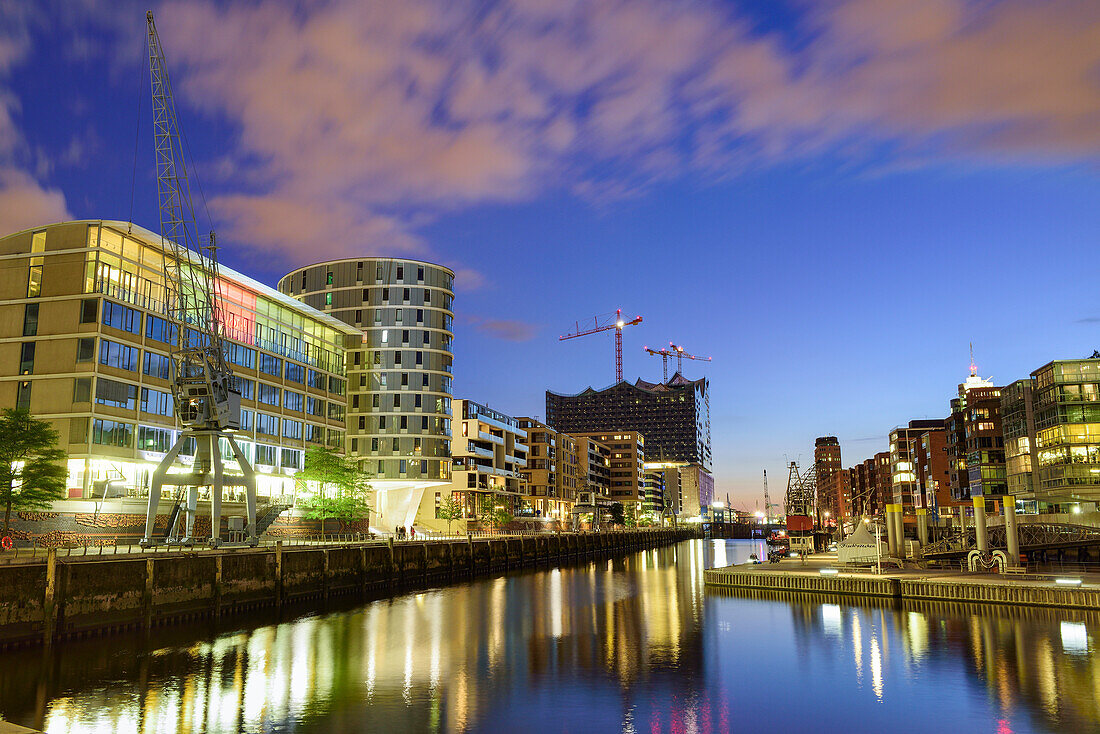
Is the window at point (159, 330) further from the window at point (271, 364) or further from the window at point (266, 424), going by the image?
the window at point (266, 424)

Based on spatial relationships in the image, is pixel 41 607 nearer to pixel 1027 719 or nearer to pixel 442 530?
pixel 1027 719

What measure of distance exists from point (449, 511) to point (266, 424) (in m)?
42.3

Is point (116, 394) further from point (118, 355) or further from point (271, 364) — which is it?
point (271, 364)

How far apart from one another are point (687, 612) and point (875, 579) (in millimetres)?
14141

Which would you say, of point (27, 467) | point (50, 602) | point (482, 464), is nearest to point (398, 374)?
point (482, 464)

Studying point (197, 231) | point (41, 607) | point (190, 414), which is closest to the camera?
point (41, 607)

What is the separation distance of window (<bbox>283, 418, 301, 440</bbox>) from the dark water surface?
191 ft

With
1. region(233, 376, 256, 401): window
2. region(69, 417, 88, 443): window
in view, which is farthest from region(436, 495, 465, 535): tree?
region(69, 417, 88, 443): window

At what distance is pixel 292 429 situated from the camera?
111875mm

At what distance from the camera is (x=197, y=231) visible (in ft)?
277

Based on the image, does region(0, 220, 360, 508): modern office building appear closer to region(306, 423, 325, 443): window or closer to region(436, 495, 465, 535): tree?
region(306, 423, 325, 443): window

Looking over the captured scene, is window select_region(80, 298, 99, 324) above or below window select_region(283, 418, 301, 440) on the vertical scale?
above

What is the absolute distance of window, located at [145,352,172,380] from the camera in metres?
86.1

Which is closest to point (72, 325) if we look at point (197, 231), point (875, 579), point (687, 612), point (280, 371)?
point (197, 231)
